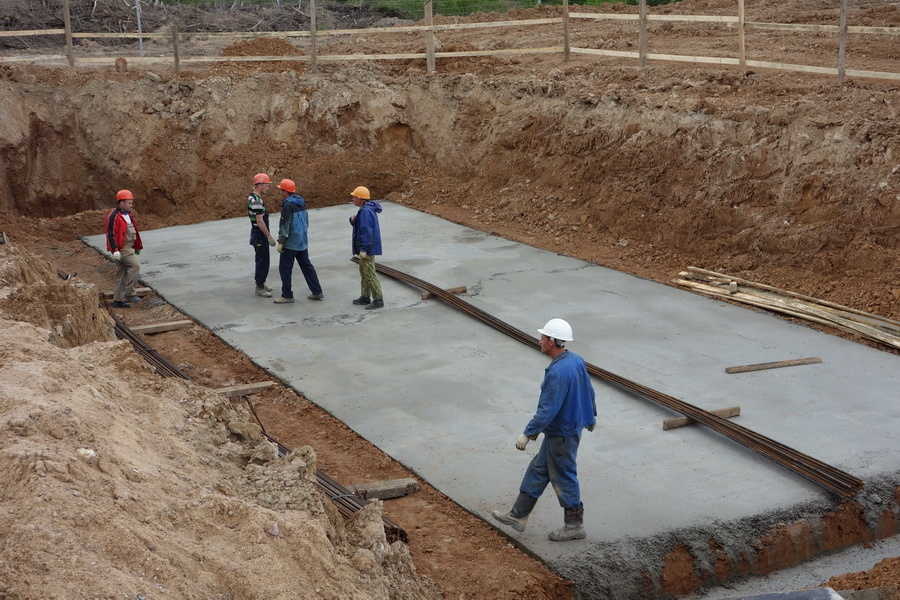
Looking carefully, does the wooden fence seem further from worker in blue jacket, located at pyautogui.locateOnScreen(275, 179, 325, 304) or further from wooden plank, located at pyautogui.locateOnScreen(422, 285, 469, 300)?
worker in blue jacket, located at pyautogui.locateOnScreen(275, 179, 325, 304)

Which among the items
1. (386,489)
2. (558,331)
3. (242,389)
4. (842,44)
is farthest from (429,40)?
(558,331)

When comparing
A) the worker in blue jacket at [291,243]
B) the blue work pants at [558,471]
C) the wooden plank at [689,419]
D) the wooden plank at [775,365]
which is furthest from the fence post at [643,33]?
the blue work pants at [558,471]

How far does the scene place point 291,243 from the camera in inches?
514

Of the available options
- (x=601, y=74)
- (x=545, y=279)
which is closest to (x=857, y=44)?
(x=601, y=74)

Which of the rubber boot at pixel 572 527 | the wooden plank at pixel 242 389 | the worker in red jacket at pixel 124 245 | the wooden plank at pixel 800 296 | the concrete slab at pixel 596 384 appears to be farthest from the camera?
the worker in red jacket at pixel 124 245

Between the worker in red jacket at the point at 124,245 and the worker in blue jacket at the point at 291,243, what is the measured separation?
2.04m

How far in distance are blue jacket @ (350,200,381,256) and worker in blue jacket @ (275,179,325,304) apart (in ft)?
2.68

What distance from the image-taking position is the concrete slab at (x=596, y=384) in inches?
311

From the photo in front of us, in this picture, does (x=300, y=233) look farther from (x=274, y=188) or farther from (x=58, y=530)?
(x=58, y=530)

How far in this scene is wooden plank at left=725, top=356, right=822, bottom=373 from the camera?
10.5m

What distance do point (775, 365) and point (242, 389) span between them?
5.89 meters

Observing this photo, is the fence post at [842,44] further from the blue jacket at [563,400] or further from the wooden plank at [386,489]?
the wooden plank at [386,489]

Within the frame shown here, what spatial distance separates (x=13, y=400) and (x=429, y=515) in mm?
3353

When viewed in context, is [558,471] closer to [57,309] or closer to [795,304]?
[57,309]
